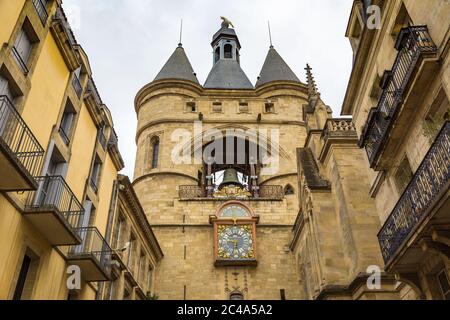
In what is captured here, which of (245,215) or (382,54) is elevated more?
(245,215)

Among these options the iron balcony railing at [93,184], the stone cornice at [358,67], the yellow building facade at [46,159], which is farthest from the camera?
the iron balcony railing at [93,184]

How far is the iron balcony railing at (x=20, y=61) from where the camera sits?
8.90 m

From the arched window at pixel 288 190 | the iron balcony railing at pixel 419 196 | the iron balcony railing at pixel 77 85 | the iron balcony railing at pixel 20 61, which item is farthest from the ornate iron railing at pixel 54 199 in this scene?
the arched window at pixel 288 190

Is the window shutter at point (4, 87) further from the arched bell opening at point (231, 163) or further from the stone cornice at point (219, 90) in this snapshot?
the stone cornice at point (219, 90)

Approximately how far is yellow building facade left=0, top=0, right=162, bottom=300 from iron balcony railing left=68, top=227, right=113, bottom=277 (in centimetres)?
3

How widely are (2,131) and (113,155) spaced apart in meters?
7.41

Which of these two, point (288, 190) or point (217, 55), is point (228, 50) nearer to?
point (217, 55)

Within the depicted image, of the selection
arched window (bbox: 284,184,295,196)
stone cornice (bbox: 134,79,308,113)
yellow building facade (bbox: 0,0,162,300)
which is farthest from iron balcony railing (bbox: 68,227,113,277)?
stone cornice (bbox: 134,79,308,113)

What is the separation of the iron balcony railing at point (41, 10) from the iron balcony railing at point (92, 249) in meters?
4.94

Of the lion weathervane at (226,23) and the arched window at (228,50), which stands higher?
the lion weathervane at (226,23)

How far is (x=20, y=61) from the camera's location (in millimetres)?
9148
